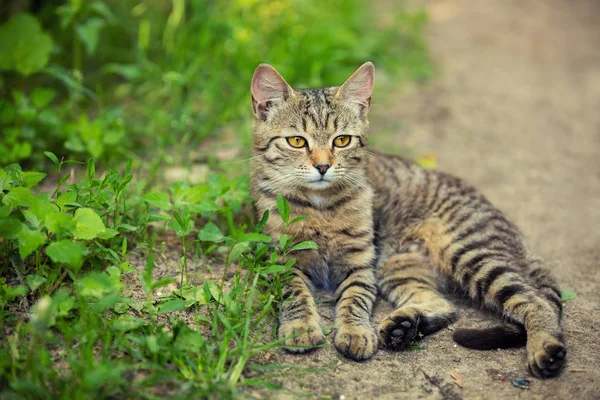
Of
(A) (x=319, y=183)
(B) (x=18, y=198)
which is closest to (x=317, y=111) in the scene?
(A) (x=319, y=183)

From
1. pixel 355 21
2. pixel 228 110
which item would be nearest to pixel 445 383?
pixel 228 110

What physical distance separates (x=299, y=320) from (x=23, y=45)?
10.2ft

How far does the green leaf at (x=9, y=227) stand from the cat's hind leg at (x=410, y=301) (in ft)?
6.41

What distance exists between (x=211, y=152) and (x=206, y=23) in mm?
1613

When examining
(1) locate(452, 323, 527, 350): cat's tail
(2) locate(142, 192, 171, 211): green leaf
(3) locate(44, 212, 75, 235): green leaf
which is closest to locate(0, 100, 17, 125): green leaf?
(2) locate(142, 192, 171, 211): green leaf

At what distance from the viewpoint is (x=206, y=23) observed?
5.88 m

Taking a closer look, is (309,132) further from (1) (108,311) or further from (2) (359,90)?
(1) (108,311)

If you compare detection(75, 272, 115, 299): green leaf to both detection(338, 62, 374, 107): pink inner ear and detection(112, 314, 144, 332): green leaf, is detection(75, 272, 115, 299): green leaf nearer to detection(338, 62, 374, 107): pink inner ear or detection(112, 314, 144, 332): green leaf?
detection(112, 314, 144, 332): green leaf

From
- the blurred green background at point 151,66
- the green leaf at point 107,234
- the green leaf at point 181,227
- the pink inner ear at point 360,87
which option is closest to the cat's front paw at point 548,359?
the pink inner ear at point 360,87

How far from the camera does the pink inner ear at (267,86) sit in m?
3.52

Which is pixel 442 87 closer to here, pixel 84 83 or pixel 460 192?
pixel 460 192

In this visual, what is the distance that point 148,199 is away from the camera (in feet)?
10.8

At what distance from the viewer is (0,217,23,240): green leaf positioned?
272 centimetres

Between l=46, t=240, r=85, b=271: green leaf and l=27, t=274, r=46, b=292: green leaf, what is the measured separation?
291mm
